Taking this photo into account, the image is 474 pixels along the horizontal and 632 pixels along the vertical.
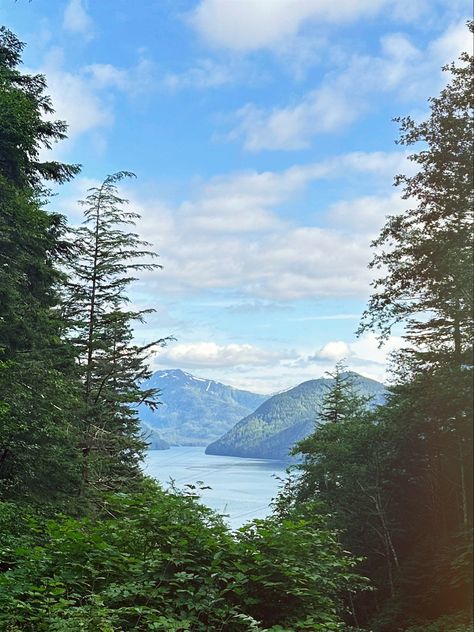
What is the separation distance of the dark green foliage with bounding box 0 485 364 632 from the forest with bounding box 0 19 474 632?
24mm

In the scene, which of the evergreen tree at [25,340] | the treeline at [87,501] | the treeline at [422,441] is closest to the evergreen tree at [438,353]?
the treeline at [422,441]

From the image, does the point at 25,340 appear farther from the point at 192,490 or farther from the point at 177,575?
the point at 177,575

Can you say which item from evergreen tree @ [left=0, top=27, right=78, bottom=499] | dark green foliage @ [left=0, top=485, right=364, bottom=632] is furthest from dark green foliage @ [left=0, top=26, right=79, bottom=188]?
dark green foliage @ [left=0, top=485, right=364, bottom=632]

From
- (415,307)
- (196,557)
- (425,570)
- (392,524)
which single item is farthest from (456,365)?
(392,524)

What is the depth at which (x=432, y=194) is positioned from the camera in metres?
13.1

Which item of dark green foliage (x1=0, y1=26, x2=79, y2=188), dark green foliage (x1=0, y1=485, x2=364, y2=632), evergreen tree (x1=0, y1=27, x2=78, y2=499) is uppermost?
dark green foliage (x1=0, y1=26, x2=79, y2=188)

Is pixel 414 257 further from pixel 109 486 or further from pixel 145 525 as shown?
pixel 109 486

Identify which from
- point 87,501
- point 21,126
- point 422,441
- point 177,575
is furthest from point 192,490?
point 422,441

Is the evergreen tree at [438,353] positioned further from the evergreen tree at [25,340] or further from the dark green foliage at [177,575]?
the evergreen tree at [25,340]

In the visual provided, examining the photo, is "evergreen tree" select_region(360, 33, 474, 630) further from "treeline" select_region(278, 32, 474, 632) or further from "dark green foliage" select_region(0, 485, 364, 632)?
"dark green foliage" select_region(0, 485, 364, 632)

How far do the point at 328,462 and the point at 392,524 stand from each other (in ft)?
11.9

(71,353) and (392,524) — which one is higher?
(71,353)

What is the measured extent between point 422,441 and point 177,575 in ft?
49.5

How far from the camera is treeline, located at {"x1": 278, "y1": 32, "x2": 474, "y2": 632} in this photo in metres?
10.5
